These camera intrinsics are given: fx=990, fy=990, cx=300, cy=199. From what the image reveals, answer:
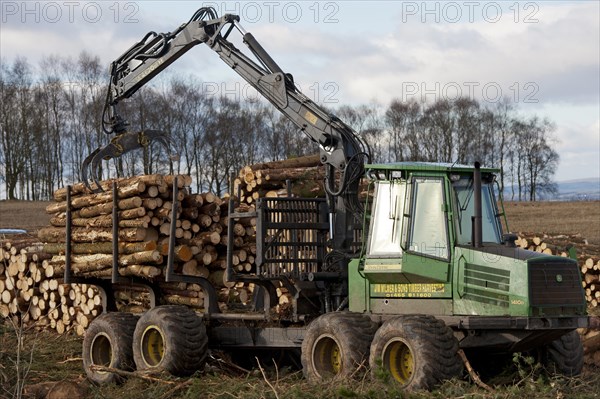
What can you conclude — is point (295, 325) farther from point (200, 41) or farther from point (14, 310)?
point (14, 310)

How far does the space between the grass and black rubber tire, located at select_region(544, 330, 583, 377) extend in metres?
0.15

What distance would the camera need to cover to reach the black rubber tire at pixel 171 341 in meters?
12.8

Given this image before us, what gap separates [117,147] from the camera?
1584cm

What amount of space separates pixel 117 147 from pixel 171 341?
4.19m

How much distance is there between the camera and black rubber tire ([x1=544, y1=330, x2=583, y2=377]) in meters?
11.4

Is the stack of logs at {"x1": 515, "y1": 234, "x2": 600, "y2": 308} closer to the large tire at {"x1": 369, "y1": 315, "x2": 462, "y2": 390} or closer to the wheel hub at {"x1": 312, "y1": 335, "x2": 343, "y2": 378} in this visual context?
the wheel hub at {"x1": 312, "y1": 335, "x2": 343, "y2": 378}

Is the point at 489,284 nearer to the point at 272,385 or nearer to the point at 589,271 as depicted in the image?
the point at 272,385

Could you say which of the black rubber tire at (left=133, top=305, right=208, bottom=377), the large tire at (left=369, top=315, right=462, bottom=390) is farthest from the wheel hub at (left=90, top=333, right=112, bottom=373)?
the large tire at (left=369, top=315, right=462, bottom=390)

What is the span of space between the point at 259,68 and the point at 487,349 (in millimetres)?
5391

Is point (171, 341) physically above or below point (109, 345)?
above

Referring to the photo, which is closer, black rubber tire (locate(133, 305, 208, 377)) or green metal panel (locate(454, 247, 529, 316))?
green metal panel (locate(454, 247, 529, 316))

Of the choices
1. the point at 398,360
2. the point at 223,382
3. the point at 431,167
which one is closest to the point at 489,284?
the point at 398,360

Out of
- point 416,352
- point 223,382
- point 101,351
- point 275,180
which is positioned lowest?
point 223,382

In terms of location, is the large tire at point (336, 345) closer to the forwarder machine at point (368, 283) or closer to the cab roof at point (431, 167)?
the forwarder machine at point (368, 283)
